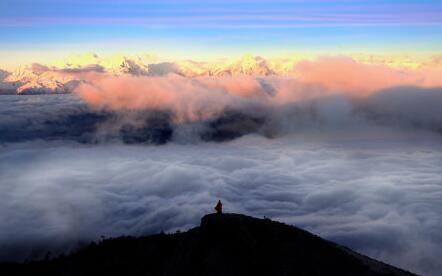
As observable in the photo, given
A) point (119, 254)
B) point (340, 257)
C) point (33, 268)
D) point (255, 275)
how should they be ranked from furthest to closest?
point (33, 268)
point (119, 254)
point (340, 257)
point (255, 275)

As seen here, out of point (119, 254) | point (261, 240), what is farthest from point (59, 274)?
point (261, 240)

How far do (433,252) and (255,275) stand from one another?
474ft

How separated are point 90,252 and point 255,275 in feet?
164

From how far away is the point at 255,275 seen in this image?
77.8m

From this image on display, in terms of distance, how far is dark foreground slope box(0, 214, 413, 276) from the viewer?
79812 millimetres

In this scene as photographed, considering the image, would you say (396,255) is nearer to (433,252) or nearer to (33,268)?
(433,252)

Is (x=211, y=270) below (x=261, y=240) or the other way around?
below

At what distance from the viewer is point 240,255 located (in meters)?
81.5

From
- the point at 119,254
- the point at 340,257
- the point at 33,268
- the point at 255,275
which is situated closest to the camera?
the point at 255,275

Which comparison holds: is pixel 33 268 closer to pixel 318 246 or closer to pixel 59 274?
pixel 59 274

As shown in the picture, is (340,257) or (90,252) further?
(90,252)

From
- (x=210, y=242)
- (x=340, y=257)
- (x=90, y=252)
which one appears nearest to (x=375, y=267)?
(x=340, y=257)

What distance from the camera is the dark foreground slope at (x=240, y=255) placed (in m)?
79.8

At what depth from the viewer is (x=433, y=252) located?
192125mm
